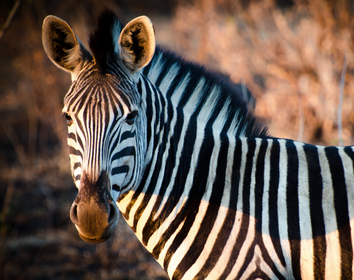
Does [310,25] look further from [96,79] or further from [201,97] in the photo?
[96,79]

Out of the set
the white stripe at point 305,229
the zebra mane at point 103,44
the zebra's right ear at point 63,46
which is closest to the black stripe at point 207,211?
the white stripe at point 305,229

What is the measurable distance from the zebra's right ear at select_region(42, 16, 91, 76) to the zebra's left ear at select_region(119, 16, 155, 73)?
0.30 m

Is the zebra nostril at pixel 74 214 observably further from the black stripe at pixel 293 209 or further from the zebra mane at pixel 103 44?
the black stripe at pixel 293 209

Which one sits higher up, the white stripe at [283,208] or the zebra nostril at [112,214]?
the white stripe at [283,208]

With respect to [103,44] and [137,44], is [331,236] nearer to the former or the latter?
[137,44]

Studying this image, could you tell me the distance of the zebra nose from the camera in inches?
67.7

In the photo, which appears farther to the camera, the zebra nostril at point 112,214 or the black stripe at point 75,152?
the black stripe at point 75,152

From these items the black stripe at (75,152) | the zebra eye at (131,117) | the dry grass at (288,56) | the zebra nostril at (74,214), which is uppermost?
the dry grass at (288,56)

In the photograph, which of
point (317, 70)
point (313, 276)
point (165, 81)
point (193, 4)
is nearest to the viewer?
point (313, 276)

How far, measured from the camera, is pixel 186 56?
807 centimetres

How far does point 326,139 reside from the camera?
24.2ft

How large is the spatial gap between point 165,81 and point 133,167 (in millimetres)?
830

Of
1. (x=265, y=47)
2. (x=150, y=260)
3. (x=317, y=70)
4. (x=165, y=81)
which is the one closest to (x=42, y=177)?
(x=150, y=260)

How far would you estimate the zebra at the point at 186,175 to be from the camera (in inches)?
73.6
